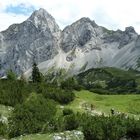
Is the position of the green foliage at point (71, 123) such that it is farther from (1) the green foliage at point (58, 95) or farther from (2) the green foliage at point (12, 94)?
(1) the green foliage at point (58, 95)

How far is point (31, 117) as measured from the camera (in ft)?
162

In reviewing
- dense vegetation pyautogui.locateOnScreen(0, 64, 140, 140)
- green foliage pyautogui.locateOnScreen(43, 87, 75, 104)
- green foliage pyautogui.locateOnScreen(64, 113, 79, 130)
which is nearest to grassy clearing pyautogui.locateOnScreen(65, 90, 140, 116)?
green foliage pyautogui.locateOnScreen(43, 87, 75, 104)

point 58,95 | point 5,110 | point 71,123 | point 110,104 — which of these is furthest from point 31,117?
point 110,104

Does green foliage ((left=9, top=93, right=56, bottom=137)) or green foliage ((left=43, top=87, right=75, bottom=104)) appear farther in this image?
green foliage ((left=43, top=87, right=75, bottom=104))

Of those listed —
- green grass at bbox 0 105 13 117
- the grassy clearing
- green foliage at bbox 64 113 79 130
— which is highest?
the grassy clearing

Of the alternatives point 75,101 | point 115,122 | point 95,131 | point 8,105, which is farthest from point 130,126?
point 75,101

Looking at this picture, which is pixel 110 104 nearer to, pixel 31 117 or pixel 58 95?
pixel 58 95

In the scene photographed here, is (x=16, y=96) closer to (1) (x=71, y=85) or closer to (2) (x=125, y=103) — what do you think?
(2) (x=125, y=103)

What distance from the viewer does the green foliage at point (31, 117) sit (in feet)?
143

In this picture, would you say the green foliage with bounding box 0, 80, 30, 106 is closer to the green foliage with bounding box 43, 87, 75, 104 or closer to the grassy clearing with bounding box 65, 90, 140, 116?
the green foliage with bounding box 43, 87, 75, 104

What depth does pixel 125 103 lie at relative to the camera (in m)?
82.4

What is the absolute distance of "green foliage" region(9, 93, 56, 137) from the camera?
1721 inches

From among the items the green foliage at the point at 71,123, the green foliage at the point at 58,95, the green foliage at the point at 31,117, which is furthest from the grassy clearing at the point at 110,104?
the green foliage at the point at 71,123

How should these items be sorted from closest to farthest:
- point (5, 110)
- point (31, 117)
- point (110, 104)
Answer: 1. point (31, 117)
2. point (5, 110)
3. point (110, 104)
